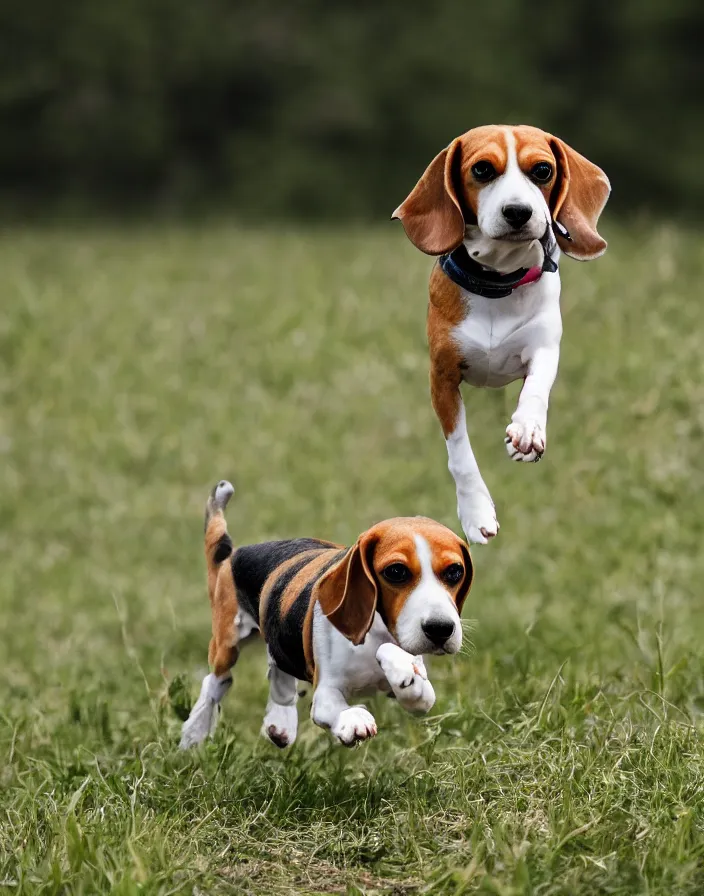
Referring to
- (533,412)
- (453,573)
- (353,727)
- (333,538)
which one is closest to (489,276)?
(533,412)

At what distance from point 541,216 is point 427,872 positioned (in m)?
2.04

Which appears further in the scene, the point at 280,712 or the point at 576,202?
the point at 280,712

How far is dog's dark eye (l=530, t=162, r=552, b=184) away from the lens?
2854 mm

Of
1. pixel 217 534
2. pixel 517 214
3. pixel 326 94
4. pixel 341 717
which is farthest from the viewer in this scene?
pixel 326 94

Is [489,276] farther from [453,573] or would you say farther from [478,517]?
[453,573]

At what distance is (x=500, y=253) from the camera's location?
9.63ft

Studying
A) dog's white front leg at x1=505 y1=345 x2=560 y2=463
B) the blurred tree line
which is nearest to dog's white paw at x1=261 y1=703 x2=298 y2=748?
dog's white front leg at x1=505 y1=345 x2=560 y2=463

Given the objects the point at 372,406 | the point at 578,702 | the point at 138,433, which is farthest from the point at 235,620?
the point at 138,433

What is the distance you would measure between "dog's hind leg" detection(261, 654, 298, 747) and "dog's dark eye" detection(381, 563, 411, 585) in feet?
2.46

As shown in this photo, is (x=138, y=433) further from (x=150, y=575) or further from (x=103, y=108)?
(x=103, y=108)

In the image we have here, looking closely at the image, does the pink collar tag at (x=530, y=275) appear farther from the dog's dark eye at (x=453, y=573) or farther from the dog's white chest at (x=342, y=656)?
the dog's white chest at (x=342, y=656)

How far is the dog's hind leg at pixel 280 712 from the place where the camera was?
3689 mm

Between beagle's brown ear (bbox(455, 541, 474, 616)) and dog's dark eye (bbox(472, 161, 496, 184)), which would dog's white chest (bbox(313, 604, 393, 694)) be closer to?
beagle's brown ear (bbox(455, 541, 474, 616))

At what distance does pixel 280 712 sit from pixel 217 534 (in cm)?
53
